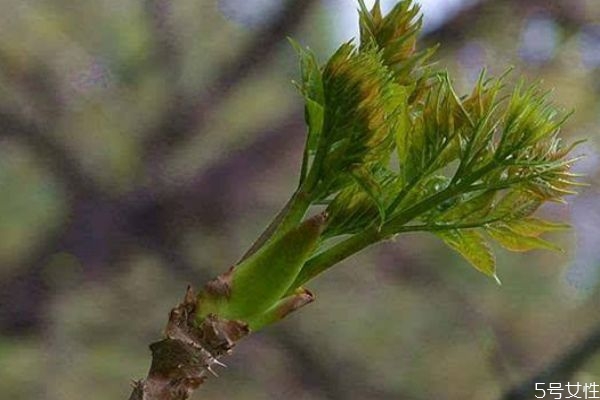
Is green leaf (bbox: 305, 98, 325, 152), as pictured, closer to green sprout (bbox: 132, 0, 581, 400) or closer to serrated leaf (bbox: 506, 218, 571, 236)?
green sprout (bbox: 132, 0, 581, 400)

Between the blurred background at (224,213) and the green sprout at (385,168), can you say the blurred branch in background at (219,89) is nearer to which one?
the blurred background at (224,213)

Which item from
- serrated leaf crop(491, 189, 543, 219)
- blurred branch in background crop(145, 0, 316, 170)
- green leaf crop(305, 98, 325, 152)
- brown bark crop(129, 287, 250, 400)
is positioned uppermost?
blurred branch in background crop(145, 0, 316, 170)

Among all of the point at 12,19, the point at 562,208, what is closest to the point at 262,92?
the point at 12,19

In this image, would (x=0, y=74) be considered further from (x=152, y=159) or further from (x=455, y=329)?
(x=455, y=329)

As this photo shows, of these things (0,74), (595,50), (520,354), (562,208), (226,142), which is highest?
(0,74)

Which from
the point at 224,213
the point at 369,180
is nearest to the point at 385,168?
the point at 369,180

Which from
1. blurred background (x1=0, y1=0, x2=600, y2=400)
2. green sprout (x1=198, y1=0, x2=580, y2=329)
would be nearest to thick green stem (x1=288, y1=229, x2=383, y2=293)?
green sprout (x1=198, y1=0, x2=580, y2=329)

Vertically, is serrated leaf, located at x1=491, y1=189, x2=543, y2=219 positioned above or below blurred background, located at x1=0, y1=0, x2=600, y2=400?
below

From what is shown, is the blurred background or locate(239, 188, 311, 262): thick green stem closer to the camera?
locate(239, 188, 311, 262): thick green stem

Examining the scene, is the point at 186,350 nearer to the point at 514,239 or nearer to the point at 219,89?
the point at 514,239
